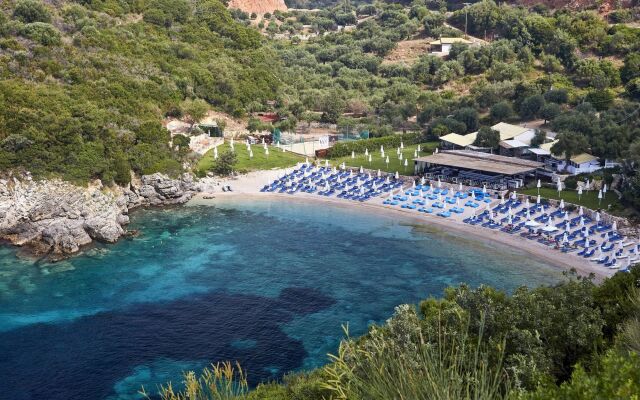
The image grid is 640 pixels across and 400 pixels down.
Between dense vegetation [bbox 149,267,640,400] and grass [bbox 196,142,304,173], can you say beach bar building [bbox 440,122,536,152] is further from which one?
dense vegetation [bbox 149,267,640,400]

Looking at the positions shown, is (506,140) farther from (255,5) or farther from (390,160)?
(255,5)

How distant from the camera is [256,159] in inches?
2724

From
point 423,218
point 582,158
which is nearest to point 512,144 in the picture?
point 582,158

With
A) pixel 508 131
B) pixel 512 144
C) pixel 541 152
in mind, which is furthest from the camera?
pixel 508 131

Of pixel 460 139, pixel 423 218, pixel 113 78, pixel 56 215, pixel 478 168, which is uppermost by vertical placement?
pixel 113 78

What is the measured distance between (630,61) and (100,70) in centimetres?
7339

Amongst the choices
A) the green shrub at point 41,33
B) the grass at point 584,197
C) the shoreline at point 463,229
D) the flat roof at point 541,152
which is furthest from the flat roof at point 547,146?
the green shrub at point 41,33

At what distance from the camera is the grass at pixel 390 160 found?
6431cm

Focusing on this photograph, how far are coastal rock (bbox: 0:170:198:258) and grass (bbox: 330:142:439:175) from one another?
2684 centimetres

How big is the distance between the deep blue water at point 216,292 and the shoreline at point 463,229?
105cm

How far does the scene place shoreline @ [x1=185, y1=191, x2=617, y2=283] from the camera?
39.8 m

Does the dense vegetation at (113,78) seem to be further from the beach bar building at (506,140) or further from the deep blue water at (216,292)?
the beach bar building at (506,140)

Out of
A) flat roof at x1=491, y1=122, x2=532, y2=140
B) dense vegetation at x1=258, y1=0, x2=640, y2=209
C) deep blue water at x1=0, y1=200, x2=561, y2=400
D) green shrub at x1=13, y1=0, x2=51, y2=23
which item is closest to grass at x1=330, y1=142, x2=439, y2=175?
dense vegetation at x1=258, y1=0, x2=640, y2=209

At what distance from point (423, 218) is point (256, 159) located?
993 inches
